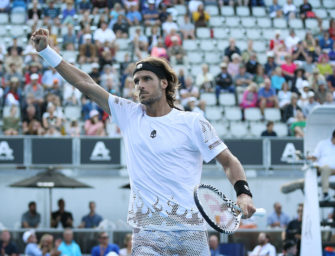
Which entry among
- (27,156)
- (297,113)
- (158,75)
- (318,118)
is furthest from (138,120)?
(297,113)

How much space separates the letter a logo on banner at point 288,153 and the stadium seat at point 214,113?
6.67ft

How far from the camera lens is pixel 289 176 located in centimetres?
2055

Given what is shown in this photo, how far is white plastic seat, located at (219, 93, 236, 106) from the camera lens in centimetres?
2252

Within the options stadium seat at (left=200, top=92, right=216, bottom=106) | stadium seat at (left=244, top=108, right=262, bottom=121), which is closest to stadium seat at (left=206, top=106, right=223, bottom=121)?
stadium seat at (left=200, top=92, right=216, bottom=106)

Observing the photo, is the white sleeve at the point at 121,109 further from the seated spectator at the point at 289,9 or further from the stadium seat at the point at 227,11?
the seated spectator at the point at 289,9

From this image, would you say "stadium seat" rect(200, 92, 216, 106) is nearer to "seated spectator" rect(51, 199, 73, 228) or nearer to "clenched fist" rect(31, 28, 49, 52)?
"seated spectator" rect(51, 199, 73, 228)

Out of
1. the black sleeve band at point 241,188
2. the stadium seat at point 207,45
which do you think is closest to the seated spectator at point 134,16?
the stadium seat at point 207,45

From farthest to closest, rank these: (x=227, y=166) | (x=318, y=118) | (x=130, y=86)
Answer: (x=130, y=86), (x=318, y=118), (x=227, y=166)

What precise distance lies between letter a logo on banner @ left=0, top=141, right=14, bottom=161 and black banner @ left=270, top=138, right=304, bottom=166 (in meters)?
5.51

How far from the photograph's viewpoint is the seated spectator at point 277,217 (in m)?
19.0

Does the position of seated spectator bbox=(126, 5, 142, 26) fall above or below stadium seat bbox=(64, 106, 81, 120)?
above

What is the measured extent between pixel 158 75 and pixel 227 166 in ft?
2.71

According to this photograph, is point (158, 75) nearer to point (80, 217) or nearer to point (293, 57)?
point (80, 217)

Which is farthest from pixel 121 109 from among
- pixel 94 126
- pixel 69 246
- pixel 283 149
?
pixel 283 149
